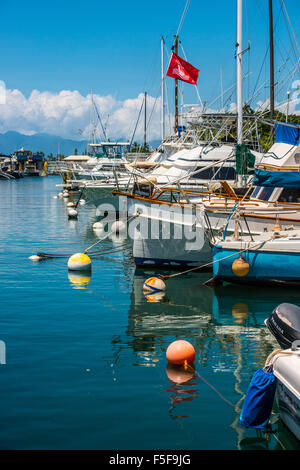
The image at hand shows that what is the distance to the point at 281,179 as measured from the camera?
1549 cm

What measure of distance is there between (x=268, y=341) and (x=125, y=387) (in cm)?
362

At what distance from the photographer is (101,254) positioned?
19.9 m

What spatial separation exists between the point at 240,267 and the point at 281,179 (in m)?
3.56

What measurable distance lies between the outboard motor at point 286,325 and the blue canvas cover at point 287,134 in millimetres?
10401

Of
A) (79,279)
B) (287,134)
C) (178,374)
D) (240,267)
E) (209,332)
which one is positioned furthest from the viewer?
(287,134)

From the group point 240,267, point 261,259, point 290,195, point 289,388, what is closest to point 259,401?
point 289,388

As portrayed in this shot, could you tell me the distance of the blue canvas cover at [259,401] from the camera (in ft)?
21.3

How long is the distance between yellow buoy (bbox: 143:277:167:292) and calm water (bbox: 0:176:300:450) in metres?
0.27

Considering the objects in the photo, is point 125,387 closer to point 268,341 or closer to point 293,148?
point 268,341

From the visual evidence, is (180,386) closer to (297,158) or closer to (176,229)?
(176,229)

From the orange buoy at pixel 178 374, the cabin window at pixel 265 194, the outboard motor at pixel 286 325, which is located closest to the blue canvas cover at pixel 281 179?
the cabin window at pixel 265 194

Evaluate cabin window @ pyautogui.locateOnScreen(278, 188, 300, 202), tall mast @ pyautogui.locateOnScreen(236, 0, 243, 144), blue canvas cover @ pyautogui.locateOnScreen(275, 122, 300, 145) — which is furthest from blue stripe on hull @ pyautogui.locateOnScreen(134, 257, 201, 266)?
blue canvas cover @ pyautogui.locateOnScreen(275, 122, 300, 145)

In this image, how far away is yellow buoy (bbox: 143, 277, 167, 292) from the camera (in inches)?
579

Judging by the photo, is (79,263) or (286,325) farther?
(79,263)
